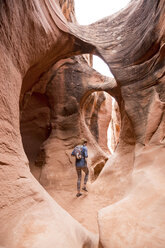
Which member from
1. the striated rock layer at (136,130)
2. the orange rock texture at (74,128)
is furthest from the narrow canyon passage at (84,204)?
the striated rock layer at (136,130)

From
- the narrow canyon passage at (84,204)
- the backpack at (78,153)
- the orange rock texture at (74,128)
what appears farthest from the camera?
the backpack at (78,153)

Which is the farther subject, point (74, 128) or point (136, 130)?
point (74, 128)

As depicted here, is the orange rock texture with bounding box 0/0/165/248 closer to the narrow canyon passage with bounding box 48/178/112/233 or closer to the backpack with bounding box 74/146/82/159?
the narrow canyon passage with bounding box 48/178/112/233

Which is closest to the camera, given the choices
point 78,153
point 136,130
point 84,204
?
point 136,130

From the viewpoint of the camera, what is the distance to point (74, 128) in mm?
7410

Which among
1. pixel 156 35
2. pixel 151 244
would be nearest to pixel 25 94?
pixel 156 35

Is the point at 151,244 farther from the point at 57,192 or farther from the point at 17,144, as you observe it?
the point at 57,192

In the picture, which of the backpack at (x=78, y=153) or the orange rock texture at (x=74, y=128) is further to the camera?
the backpack at (x=78, y=153)

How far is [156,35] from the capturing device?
4.03 meters

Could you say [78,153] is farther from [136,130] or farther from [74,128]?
[74,128]

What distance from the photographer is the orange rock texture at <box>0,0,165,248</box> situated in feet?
7.13

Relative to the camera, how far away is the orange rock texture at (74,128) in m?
2.17

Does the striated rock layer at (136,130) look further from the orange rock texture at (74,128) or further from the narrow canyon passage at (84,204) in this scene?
the narrow canyon passage at (84,204)

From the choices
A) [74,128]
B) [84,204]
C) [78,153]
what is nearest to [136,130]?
[78,153]
